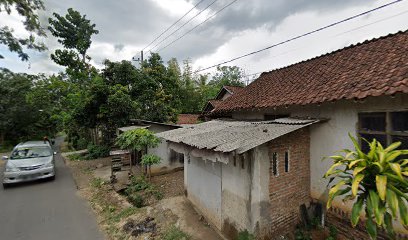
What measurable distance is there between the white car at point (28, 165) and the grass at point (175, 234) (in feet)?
25.2

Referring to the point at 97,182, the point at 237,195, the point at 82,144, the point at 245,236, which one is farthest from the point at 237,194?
the point at 82,144

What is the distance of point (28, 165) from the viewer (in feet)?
30.6

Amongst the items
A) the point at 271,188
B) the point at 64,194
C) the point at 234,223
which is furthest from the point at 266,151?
the point at 64,194

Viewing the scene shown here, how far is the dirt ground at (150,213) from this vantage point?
5.70 metres

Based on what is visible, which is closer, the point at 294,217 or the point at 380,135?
the point at 380,135

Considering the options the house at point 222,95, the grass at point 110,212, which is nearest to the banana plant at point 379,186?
the grass at point 110,212

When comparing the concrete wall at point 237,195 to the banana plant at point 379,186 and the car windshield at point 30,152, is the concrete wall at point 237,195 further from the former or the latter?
the car windshield at point 30,152

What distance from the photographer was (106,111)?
13781 millimetres

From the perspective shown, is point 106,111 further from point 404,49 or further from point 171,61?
point 171,61

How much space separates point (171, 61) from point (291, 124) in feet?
91.5

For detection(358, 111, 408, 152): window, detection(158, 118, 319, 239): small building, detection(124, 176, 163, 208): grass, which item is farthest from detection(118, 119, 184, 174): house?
detection(358, 111, 408, 152): window

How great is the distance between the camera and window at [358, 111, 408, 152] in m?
4.21

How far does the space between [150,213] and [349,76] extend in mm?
7147

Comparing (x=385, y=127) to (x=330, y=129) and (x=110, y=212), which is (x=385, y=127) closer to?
(x=330, y=129)
